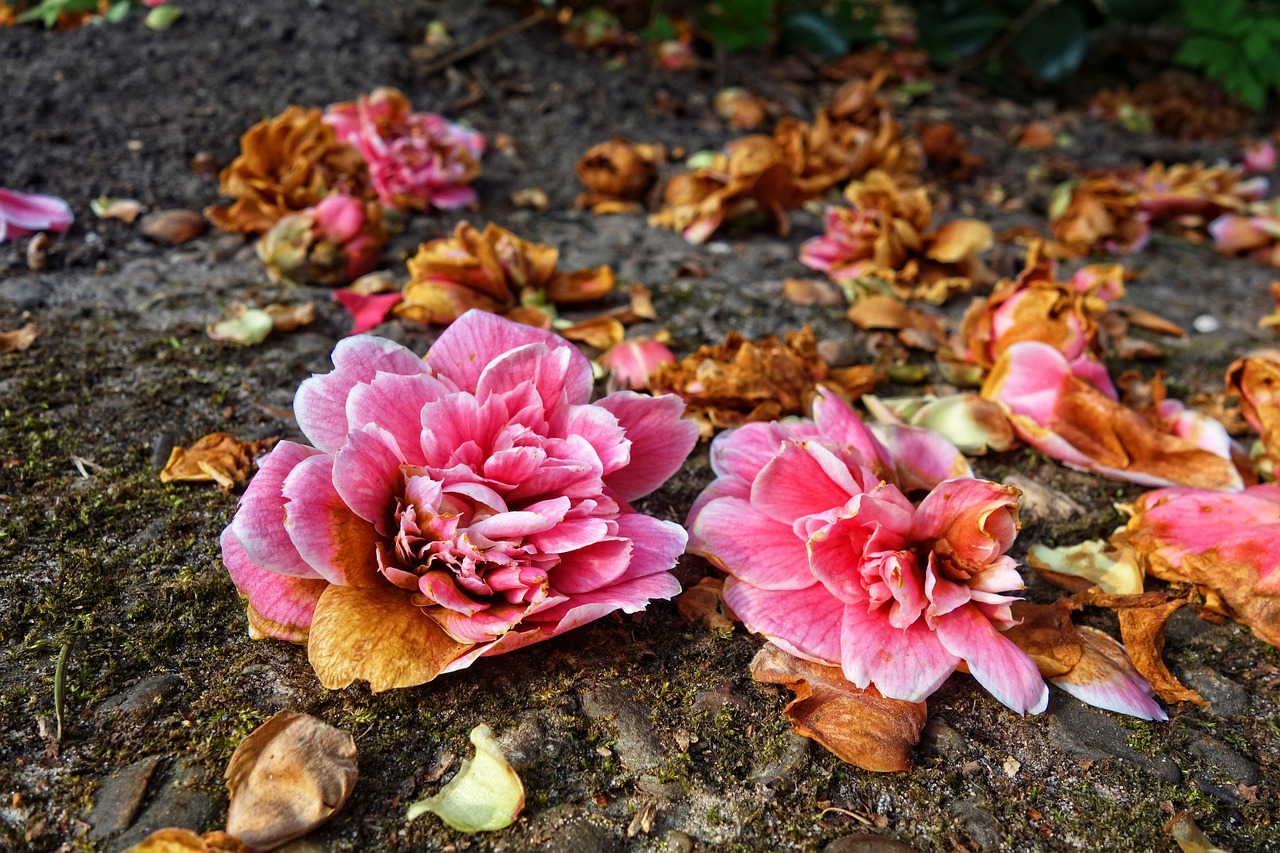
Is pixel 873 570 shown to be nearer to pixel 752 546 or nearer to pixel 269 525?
pixel 752 546

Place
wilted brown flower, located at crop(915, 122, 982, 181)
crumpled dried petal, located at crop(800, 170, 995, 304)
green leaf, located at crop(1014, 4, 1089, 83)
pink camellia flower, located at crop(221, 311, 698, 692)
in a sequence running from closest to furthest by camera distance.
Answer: pink camellia flower, located at crop(221, 311, 698, 692)
crumpled dried petal, located at crop(800, 170, 995, 304)
wilted brown flower, located at crop(915, 122, 982, 181)
green leaf, located at crop(1014, 4, 1089, 83)

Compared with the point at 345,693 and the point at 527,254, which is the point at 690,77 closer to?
the point at 527,254

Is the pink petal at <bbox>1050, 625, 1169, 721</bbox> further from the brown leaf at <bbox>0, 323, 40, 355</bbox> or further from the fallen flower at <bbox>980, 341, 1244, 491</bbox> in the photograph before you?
the brown leaf at <bbox>0, 323, 40, 355</bbox>

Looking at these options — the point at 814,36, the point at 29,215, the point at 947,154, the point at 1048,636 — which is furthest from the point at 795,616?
the point at 814,36

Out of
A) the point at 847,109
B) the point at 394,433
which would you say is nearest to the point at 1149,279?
the point at 847,109

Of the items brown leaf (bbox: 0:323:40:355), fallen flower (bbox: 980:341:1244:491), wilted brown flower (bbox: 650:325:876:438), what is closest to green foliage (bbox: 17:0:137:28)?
brown leaf (bbox: 0:323:40:355)

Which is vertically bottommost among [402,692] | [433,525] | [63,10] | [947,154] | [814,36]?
[947,154]
